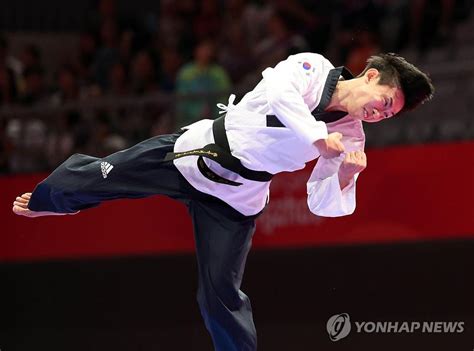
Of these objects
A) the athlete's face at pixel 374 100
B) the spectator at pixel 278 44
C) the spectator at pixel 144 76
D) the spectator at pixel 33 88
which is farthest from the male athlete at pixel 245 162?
the spectator at pixel 33 88

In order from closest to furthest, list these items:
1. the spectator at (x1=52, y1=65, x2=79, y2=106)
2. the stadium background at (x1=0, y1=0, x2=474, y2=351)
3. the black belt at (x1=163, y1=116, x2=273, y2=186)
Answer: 1. the black belt at (x1=163, y1=116, x2=273, y2=186)
2. the stadium background at (x1=0, y1=0, x2=474, y2=351)
3. the spectator at (x1=52, y1=65, x2=79, y2=106)

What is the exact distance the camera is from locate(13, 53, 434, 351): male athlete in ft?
12.3

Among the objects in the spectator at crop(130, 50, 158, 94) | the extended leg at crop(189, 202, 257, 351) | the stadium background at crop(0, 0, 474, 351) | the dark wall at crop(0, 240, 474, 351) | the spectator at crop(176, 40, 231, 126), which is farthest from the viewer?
the spectator at crop(130, 50, 158, 94)

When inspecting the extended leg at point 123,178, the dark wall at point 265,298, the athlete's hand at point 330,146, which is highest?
the athlete's hand at point 330,146

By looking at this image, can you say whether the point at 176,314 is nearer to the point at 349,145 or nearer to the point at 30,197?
the point at 30,197

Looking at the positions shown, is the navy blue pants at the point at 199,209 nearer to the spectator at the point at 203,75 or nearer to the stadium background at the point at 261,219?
the stadium background at the point at 261,219

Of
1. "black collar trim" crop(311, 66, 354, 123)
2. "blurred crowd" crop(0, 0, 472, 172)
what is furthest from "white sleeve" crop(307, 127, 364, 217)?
"blurred crowd" crop(0, 0, 472, 172)

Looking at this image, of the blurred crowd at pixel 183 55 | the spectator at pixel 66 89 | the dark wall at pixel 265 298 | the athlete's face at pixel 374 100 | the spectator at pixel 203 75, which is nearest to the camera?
the athlete's face at pixel 374 100

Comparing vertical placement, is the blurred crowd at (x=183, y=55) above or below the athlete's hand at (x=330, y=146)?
below

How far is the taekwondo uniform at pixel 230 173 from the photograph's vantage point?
3.80 meters

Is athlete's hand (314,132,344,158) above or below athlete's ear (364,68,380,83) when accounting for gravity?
below

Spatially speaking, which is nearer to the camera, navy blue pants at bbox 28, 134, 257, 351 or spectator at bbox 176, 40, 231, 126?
navy blue pants at bbox 28, 134, 257, 351

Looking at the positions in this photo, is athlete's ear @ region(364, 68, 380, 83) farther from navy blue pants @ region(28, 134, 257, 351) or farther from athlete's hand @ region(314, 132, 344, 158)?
navy blue pants @ region(28, 134, 257, 351)

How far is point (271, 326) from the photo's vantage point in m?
4.82
